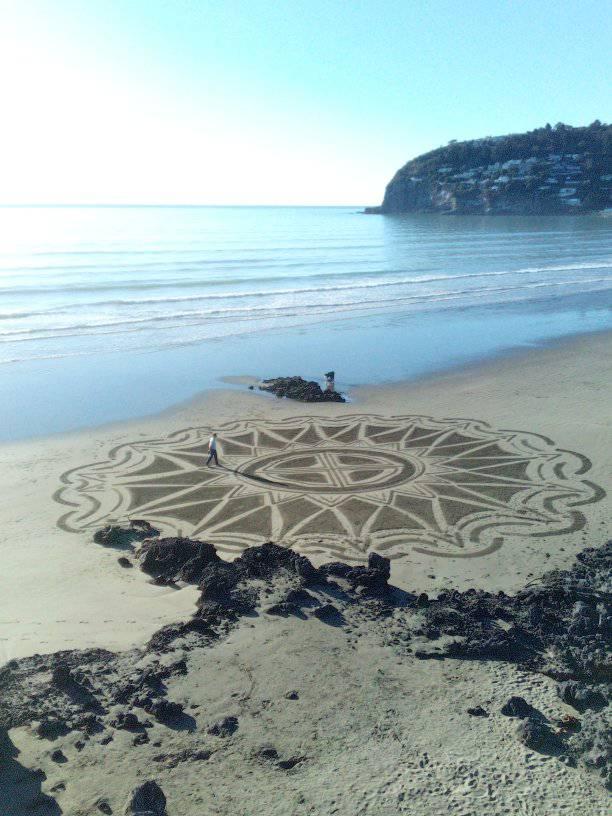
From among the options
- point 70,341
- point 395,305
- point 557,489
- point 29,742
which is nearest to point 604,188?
point 395,305

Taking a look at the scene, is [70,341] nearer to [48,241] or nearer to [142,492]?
→ [142,492]

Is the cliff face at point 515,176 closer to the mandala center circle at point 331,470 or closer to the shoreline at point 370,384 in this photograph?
the shoreline at point 370,384

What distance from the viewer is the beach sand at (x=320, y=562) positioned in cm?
686

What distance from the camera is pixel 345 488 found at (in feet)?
48.0

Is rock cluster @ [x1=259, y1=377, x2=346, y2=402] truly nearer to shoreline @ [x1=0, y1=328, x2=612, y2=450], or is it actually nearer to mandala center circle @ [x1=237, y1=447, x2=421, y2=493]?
shoreline @ [x1=0, y1=328, x2=612, y2=450]

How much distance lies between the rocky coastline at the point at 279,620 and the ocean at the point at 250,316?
409 inches

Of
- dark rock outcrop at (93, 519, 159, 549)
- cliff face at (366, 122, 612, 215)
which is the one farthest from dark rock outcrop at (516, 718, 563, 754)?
cliff face at (366, 122, 612, 215)

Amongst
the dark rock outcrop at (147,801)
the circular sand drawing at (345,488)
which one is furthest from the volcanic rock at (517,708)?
the circular sand drawing at (345,488)

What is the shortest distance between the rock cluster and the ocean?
1.96 meters

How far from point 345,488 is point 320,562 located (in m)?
3.20

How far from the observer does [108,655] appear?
29.3 ft

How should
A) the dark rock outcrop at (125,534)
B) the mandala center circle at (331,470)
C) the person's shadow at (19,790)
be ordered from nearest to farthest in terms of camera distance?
the person's shadow at (19,790), the dark rock outcrop at (125,534), the mandala center circle at (331,470)

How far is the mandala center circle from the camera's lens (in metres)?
14.8

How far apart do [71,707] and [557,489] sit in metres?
9.78
